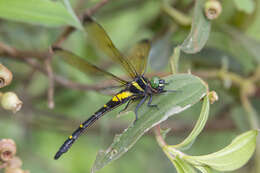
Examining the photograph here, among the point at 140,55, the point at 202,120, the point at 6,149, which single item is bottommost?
the point at 202,120

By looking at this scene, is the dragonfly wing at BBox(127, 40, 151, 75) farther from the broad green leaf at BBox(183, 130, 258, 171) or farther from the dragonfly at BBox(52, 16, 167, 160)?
the broad green leaf at BBox(183, 130, 258, 171)

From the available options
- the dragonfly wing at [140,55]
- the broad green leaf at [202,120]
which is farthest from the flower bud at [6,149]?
the dragonfly wing at [140,55]

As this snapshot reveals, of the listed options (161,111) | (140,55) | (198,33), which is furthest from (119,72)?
(161,111)

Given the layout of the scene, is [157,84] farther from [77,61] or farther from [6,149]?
[6,149]

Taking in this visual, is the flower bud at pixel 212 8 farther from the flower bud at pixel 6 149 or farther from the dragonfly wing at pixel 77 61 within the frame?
the flower bud at pixel 6 149

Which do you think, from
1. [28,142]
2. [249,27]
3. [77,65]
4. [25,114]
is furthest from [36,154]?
[249,27]

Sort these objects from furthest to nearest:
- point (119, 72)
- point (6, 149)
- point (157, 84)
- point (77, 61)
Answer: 1. point (119, 72)
2. point (77, 61)
3. point (157, 84)
4. point (6, 149)
